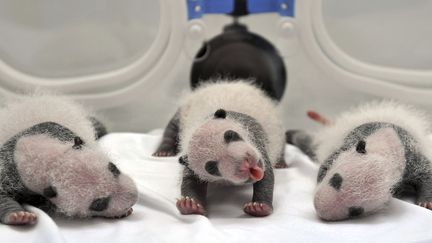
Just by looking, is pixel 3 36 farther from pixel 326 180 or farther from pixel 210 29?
pixel 326 180

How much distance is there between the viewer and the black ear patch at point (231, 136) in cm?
114

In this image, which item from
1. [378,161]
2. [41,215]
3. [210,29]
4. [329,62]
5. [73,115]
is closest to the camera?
[41,215]

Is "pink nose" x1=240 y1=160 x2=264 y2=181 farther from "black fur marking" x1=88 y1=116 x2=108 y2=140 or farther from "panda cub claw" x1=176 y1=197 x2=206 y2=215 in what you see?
"black fur marking" x1=88 y1=116 x2=108 y2=140

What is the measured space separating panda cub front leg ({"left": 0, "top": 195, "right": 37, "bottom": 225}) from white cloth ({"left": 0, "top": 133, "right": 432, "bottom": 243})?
1 cm

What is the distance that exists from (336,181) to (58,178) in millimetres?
580

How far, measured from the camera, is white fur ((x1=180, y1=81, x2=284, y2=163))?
1.51 m

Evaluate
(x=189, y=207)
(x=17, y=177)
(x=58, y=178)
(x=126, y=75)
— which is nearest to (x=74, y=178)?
(x=58, y=178)

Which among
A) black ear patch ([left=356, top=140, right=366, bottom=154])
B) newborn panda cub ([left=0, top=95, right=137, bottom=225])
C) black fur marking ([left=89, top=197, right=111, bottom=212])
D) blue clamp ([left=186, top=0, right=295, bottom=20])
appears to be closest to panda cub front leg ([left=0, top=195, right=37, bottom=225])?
newborn panda cub ([left=0, top=95, right=137, bottom=225])

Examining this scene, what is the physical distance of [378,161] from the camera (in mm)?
1168

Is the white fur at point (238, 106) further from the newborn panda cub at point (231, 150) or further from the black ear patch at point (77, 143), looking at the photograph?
the black ear patch at point (77, 143)

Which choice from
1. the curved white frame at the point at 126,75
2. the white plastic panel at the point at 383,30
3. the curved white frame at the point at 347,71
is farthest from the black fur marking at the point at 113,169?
the white plastic panel at the point at 383,30

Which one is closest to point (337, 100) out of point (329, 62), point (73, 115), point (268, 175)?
point (329, 62)

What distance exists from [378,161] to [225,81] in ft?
2.46

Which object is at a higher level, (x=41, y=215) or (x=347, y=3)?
(x=347, y=3)
